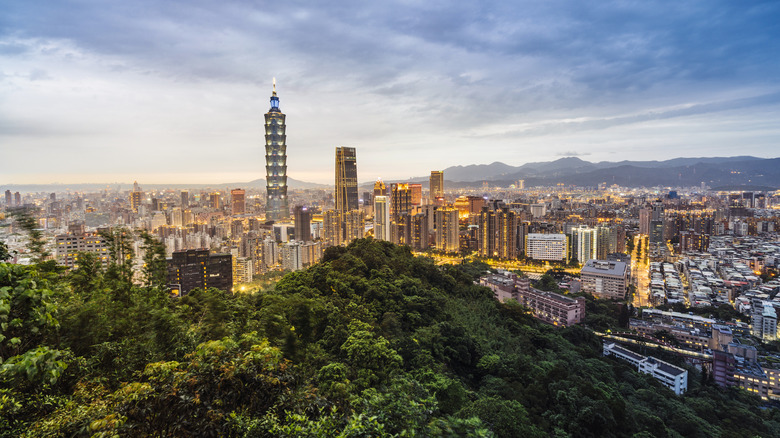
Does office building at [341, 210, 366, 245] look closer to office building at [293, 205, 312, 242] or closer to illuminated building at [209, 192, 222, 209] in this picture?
office building at [293, 205, 312, 242]

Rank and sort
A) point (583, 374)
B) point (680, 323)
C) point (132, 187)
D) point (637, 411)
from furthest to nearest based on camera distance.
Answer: point (132, 187)
point (680, 323)
point (583, 374)
point (637, 411)

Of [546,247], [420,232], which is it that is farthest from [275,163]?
[546,247]

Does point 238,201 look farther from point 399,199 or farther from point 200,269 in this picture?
point 200,269

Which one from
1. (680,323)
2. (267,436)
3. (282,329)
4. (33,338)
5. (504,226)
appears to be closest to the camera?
(267,436)

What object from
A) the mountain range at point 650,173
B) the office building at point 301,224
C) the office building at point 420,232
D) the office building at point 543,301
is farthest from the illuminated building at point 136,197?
the mountain range at point 650,173

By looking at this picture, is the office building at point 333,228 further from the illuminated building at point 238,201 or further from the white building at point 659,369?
the white building at point 659,369

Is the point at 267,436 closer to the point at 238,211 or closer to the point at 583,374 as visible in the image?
the point at 583,374

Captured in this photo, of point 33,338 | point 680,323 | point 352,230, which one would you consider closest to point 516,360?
point 33,338
